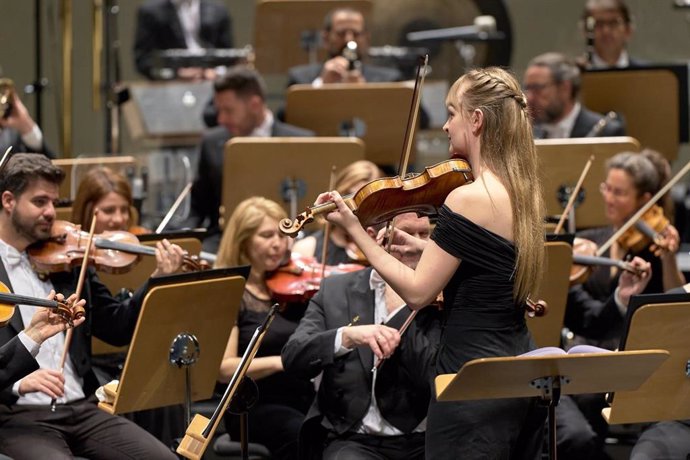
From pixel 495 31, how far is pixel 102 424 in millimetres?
Result: 4307

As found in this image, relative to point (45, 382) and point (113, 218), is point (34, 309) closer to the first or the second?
point (45, 382)

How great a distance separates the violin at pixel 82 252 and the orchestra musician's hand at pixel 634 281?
1.46 metres

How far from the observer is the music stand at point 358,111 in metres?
5.70

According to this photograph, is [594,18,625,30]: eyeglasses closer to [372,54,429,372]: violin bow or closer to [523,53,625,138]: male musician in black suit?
[523,53,625,138]: male musician in black suit

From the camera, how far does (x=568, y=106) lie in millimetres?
5820

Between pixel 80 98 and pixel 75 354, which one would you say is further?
pixel 80 98

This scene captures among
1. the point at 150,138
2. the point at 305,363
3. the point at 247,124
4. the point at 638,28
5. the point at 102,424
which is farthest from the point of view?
the point at 638,28

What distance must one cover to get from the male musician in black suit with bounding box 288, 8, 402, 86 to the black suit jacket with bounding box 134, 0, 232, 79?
88 centimetres

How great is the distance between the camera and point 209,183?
18.6ft

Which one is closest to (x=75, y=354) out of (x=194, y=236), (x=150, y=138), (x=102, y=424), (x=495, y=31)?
(x=102, y=424)

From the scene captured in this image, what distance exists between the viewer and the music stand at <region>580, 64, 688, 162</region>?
5.87 meters

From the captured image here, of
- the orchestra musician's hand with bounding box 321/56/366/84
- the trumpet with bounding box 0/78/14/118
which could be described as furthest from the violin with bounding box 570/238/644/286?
the trumpet with bounding box 0/78/14/118

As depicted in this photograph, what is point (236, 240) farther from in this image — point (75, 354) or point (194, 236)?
point (75, 354)

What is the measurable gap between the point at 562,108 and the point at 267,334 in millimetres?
2279
